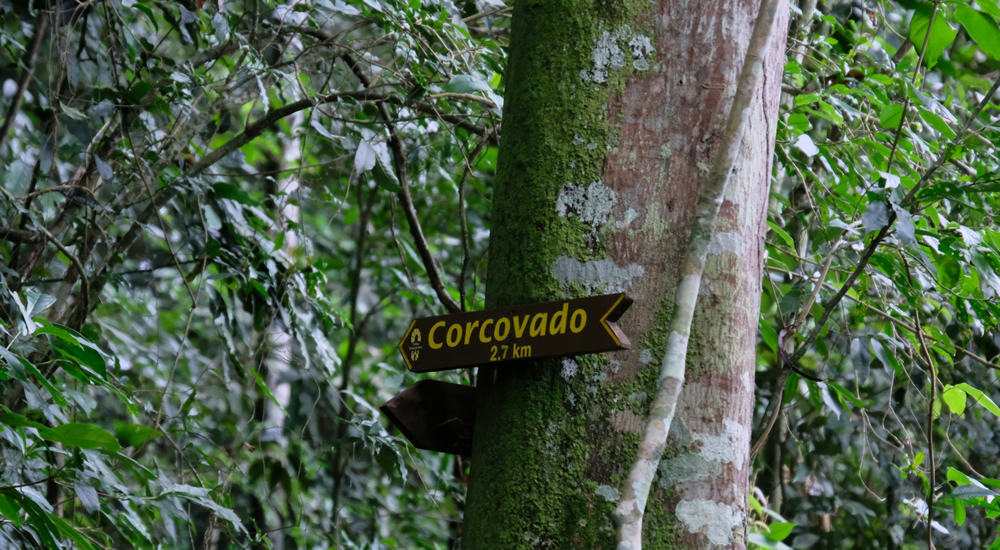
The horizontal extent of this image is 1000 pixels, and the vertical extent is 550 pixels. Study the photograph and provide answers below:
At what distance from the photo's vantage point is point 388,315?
461 centimetres

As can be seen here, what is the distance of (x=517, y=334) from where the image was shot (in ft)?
3.26

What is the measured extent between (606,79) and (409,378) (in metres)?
2.18

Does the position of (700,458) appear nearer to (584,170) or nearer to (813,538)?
(584,170)

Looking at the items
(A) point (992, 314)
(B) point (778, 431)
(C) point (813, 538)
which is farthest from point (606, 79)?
(C) point (813, 538)

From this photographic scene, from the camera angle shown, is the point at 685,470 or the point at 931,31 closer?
the point at 685,470

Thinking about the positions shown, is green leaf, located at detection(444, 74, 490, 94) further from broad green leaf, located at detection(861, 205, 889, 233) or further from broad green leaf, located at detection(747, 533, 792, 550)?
broad green leaf, located at detection(747, 533, 792, 550)

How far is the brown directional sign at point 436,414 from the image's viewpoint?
1162mm

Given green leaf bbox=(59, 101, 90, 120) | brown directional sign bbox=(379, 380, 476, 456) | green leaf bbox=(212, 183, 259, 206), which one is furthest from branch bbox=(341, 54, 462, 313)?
brown directional sign bbox=(379, 380, 476, 456)

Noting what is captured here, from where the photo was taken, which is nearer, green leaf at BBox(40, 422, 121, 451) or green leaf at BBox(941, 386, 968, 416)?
green leaf at BBox(40, 422, 121, 451)

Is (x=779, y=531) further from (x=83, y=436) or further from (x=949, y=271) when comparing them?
(x=83, y=436)

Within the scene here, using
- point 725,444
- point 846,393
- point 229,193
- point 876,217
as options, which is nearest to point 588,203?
point 725,444

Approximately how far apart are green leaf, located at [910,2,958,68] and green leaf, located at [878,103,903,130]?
97 mm

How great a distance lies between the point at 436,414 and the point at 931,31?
1252 millimetres

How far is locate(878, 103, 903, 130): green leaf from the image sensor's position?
1713 millimetres
